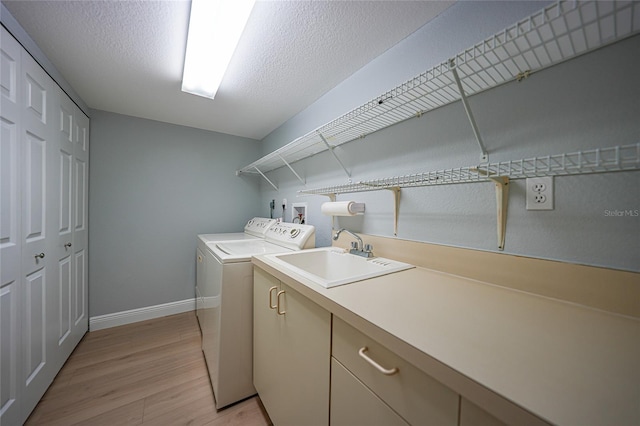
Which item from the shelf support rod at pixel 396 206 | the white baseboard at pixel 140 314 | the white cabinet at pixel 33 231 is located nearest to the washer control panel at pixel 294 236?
the shelf support rod at pixel 396 206

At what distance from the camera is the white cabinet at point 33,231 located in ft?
3.79

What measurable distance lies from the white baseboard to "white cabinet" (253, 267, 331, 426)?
5.89ft

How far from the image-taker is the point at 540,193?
88 centimetres

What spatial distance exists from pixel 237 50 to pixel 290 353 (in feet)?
6.00

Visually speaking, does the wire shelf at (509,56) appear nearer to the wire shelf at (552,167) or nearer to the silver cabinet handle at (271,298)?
the wire shelf at (552,167)

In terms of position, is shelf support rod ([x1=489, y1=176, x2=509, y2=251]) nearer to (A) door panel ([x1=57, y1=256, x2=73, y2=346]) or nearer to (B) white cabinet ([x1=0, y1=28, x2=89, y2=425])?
(B) white cabinet ([x1=0, y1=28, x2=89, y2=425])

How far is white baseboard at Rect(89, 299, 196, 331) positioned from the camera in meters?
2.34

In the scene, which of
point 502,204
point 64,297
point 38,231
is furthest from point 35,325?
point 502,204

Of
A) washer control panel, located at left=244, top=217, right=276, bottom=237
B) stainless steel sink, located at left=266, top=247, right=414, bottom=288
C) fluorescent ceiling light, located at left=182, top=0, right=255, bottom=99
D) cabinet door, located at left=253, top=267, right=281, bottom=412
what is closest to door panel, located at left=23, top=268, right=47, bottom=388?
cabinet door, located at left=253, top=267, right=281, bottom=412

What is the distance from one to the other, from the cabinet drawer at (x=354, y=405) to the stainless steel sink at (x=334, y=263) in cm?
45

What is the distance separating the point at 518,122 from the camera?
0.93 m

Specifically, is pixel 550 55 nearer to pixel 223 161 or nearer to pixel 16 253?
pixel 16 253

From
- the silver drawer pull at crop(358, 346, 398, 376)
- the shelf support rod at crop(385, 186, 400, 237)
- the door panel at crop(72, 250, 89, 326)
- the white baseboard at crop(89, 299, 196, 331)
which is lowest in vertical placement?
the white baseboard at crop(89, 299, 196, 331)

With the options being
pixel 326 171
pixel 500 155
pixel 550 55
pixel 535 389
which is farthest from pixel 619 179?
Answer: pixel 326 171
